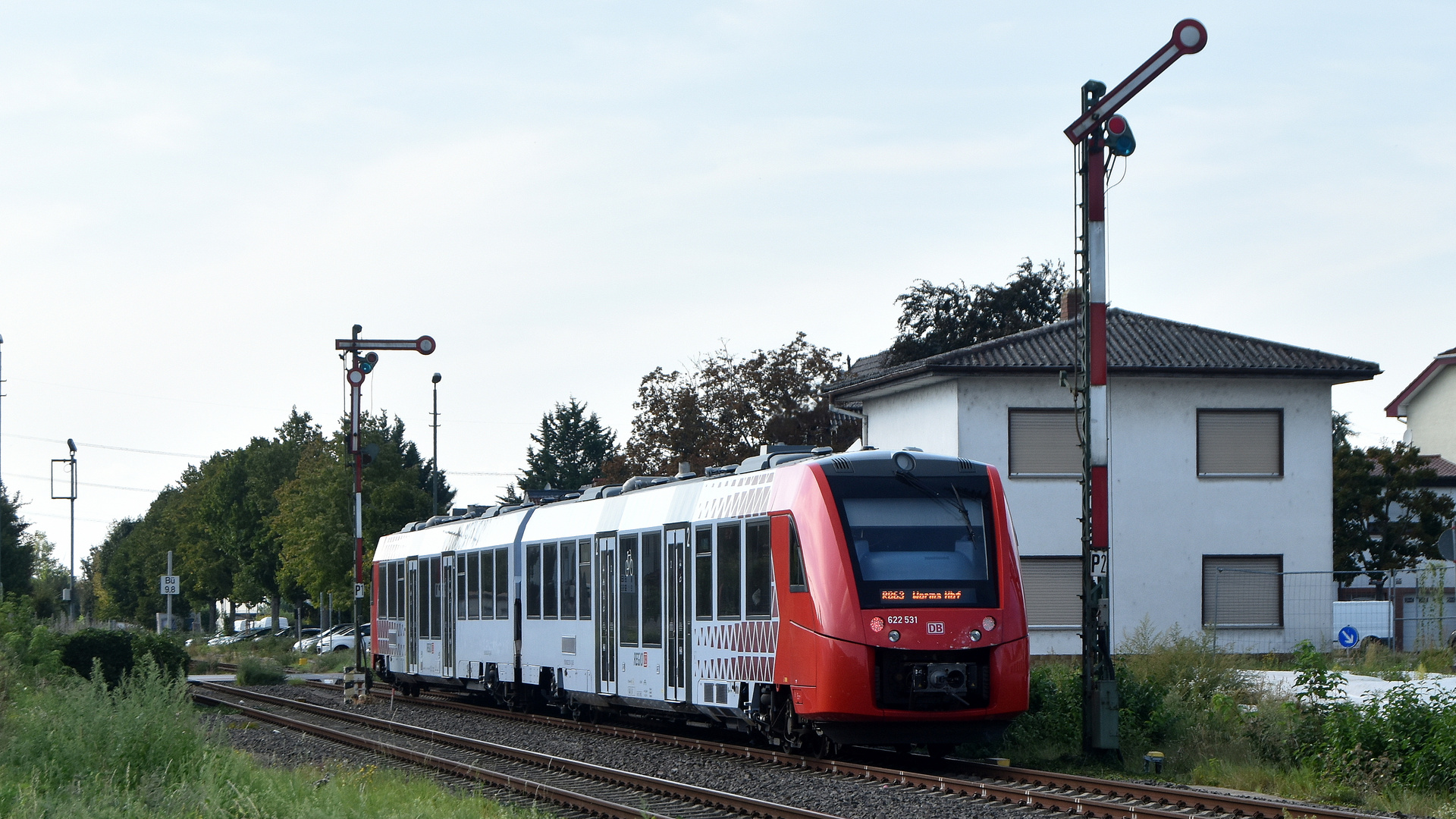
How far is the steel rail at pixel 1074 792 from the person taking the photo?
1105 centimetres

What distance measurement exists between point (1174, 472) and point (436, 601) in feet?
51.1

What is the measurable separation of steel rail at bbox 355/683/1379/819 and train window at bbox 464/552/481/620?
1049 cm

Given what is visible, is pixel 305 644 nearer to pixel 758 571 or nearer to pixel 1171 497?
pixel 1171 497

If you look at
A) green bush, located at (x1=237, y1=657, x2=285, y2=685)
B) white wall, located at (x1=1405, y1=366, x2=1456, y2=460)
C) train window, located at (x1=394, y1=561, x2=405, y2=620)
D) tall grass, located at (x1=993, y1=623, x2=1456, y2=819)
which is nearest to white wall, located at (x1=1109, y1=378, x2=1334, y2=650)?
tall grass, located at (x1=993, y1=623, x2=1456, y2=819)

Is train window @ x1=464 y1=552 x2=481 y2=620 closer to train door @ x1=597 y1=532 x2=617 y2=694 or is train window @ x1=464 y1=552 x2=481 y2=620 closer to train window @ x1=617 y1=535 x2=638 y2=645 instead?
train door @ x1=597 y1=532 x2=617 y2=694

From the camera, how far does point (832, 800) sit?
12.7 metres

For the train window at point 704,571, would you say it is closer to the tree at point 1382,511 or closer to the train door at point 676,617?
the train door at point 676,617

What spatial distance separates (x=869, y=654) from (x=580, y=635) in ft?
25.8

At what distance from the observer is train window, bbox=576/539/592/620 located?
831 inches

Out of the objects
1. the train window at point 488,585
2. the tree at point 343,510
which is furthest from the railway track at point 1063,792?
the tree at point 343,510

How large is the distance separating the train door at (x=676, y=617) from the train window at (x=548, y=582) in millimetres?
4604

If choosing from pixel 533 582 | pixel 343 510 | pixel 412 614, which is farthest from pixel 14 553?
pixel 533 582

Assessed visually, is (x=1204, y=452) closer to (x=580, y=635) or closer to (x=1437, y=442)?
(x=580, y=635)

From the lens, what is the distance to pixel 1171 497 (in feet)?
110
